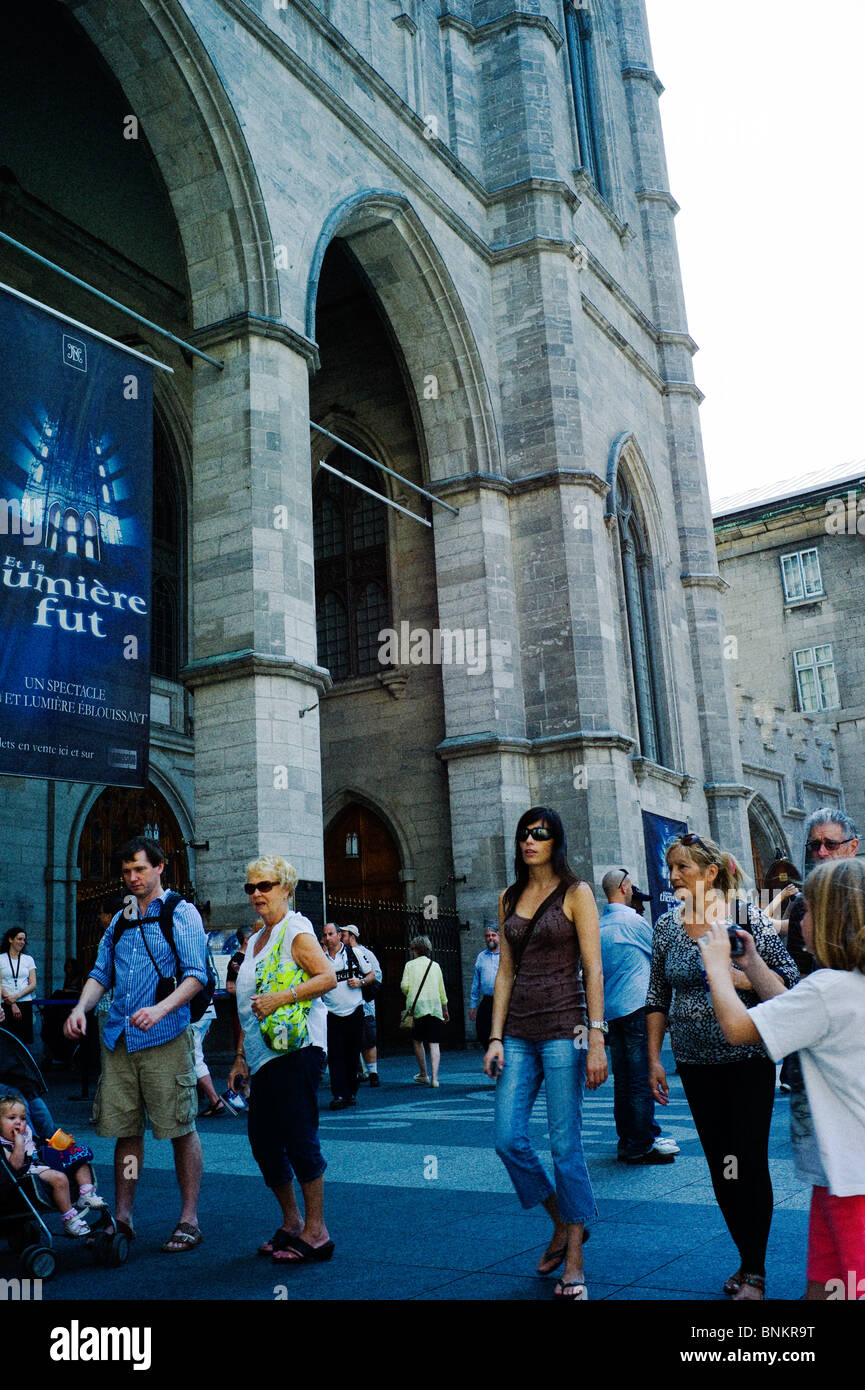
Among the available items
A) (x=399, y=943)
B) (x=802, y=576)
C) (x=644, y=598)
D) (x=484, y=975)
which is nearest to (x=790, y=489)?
(x=802, y=576)

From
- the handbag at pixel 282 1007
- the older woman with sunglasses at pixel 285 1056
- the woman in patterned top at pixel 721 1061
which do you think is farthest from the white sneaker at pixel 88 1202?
the woman in patterned top at pixel 721 1061

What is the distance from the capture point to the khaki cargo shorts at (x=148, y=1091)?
16.8 feet

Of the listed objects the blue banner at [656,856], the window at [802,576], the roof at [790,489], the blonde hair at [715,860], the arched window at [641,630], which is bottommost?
the blonde hair at [715,860]

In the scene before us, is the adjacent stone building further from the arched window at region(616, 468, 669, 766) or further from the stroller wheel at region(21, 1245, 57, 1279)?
the stroller wheel at region(21, 1245, 57, 1279)

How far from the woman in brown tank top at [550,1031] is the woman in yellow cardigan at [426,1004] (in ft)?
26.1

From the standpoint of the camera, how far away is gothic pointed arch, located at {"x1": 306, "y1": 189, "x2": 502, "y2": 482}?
1848 centimetres

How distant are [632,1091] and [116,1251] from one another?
3.17 metres

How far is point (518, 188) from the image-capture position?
2033 centimetres

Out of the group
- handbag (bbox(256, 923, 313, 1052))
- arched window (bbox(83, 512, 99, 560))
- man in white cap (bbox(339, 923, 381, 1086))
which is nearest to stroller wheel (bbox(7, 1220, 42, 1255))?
handbag (bbox(256, 923, 313, 1052))

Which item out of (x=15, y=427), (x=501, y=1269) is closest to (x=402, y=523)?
(x=15, y=427)

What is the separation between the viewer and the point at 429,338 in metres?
19.5

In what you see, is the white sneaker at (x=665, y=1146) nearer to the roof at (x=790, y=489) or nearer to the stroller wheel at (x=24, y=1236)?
the stroller wheel at (x=24, y=1236)

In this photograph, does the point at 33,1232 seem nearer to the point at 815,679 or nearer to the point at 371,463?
the point at 371,463
